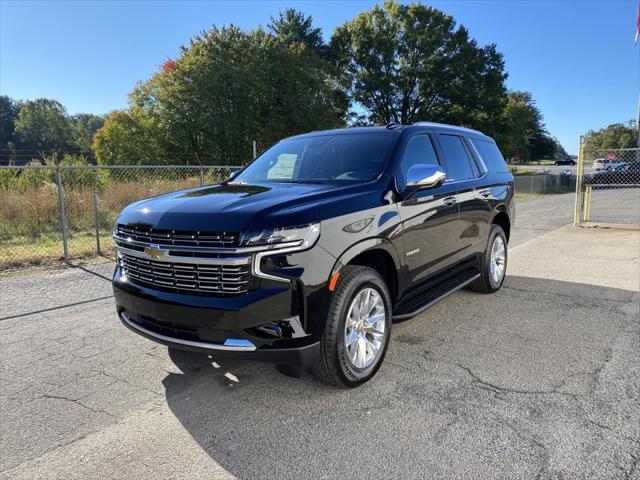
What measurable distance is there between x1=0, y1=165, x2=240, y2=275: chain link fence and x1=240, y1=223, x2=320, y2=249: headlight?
636 cm

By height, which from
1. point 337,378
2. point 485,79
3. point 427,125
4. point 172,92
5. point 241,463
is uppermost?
point 485,79

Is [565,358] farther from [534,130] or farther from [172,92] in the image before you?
[534,130]

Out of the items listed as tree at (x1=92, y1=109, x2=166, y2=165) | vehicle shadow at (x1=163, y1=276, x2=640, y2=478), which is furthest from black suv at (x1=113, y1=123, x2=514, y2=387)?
tree at (x1=92, y1=109, x2=166, y2=165)

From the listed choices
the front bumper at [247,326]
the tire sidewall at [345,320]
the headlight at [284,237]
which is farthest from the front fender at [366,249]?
the front bumper at [247,326]

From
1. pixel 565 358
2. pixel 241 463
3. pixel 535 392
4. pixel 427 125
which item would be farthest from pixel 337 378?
pixel 427 125

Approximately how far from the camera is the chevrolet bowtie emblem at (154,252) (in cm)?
298

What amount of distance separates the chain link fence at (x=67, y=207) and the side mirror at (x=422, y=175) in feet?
19.5

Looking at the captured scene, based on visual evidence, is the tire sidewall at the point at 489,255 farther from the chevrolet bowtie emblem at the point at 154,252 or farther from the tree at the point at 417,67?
the tree at the point at 417,67

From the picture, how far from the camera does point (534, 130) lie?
85.4 meters

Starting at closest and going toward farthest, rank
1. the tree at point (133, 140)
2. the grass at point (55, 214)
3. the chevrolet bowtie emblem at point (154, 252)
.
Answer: the chevrolet bowtie emblem at point (154, 252) → the grass at point (55, 214) → the tree at point (133, 140)

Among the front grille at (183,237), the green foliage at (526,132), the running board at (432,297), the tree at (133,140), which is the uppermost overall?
the green foliage at (526,132)

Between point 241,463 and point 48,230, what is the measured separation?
387 inches

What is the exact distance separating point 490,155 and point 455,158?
1.34 metres

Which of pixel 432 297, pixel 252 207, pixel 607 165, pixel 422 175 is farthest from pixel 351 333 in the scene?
pixel 607 165
